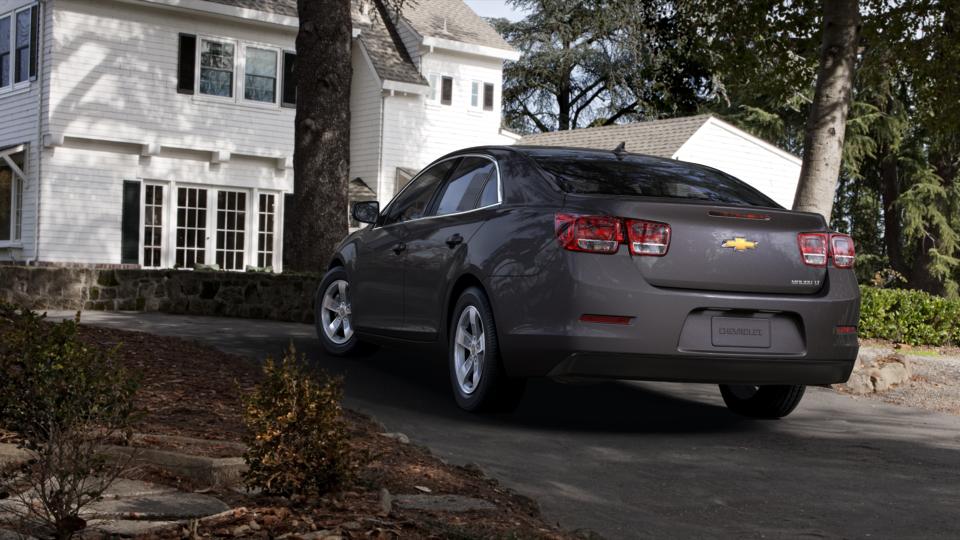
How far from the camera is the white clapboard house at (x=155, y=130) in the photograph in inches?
928

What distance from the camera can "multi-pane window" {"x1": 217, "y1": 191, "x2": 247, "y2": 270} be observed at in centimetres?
Result: 2552

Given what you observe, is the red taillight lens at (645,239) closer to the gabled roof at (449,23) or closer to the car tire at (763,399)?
the car tire at (763,399)

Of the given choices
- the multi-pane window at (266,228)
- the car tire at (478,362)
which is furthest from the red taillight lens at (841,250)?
the multi-pane window at (266,228)

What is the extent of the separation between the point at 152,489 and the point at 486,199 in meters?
3.86

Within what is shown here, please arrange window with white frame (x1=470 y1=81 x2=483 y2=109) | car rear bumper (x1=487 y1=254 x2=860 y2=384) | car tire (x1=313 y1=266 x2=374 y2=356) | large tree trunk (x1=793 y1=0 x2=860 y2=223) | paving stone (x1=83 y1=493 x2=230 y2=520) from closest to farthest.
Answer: paving stone (x1=83 y1=493 x2=230 y2=520) < car rear bumper (x1=487 y1=254 x2=860 y2=384) < car tire (x1=313 y1=266 x2=374 y2=356) < large tree trunk (x1=793 y1=0 x2=860 y2=223) < window with white frame (x1=470 y1=81 x2=483 y2=109)

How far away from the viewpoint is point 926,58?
1644 centimetres

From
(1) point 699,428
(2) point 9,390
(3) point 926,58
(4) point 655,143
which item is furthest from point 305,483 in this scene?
(4) point 655,143

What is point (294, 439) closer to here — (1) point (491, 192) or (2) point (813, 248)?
(1) point (491, 192)

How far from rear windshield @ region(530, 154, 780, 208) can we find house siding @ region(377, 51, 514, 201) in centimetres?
1944

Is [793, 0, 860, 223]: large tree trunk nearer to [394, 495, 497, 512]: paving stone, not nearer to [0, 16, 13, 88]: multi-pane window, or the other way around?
[394, 495, 497, 512]: paving stone

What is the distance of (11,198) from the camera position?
2516 centimetres

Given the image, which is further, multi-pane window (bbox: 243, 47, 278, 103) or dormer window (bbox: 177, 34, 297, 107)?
multi-pane window (bbox: 243, 47, 278, 103)

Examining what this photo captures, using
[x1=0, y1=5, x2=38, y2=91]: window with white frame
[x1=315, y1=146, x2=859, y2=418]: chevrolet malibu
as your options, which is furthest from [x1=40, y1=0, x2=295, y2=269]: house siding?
[x1=315, y1=146, x2=859, y2=418]: chevrolet malibu

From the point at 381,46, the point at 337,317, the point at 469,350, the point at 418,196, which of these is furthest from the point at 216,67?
the point at 469,350
